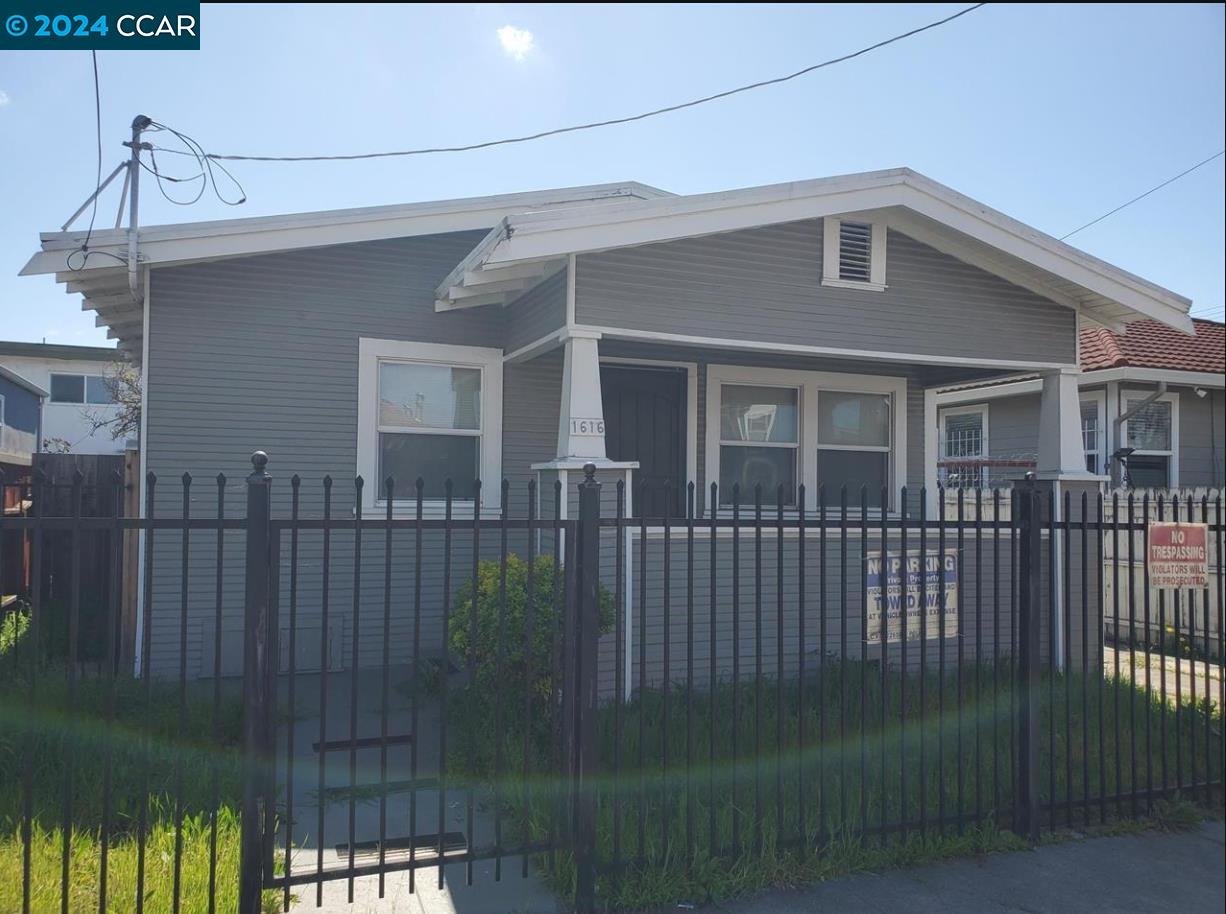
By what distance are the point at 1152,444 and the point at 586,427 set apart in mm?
10330

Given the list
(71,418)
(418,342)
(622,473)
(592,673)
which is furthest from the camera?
(71,418)

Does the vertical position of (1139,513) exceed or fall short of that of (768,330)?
it falls short

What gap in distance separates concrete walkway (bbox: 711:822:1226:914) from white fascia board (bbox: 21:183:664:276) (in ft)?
19.4

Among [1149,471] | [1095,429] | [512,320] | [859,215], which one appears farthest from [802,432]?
[1149,471]

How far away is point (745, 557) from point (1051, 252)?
12.1 ft

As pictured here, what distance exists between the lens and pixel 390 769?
5.31m

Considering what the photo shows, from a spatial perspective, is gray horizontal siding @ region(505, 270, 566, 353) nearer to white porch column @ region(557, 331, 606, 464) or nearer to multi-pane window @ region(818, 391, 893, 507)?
white porch column @ region(557, 331, 606, 464)

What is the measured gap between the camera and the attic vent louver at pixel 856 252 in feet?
24.7

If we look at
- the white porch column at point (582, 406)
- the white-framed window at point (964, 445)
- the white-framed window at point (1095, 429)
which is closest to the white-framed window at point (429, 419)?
the white porch column at point (582, 406)

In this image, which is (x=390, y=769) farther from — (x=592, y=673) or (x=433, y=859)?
(x=592, y=673)

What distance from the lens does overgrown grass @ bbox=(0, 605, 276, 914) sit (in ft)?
11.7

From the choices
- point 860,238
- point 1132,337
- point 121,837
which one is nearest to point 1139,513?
point 860,238

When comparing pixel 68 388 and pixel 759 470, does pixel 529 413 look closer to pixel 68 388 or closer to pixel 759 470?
pixel 759 470

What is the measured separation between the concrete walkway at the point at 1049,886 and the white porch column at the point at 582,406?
3.27 m
